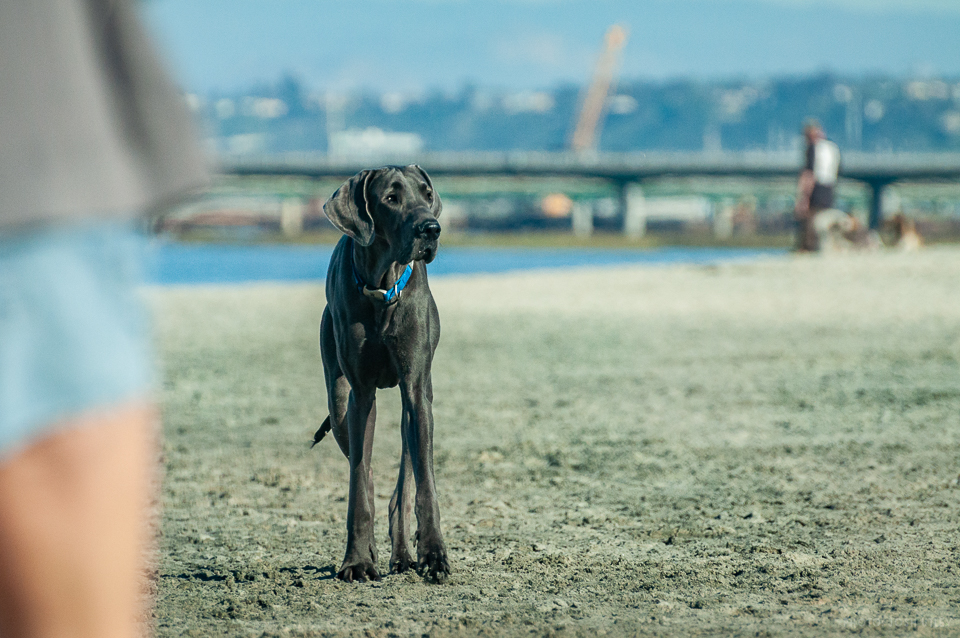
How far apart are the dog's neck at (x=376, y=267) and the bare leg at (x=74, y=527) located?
331 cm

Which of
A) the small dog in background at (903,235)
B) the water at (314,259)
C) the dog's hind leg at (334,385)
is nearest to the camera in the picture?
the dog's hind leg at (334,385)

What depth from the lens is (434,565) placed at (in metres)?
4.58

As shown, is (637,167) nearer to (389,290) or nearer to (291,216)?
(291,216)

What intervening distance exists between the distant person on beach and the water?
936 centimetres

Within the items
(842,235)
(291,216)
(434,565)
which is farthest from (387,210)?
(291,216)

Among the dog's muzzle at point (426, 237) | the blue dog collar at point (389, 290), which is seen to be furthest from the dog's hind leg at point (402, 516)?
the dog's muzzle at point (426, 237)

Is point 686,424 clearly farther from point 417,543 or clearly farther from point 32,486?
point 32,486

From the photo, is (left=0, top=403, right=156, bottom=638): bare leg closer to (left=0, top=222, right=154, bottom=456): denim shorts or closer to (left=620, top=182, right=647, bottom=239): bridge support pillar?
(left=0, top=222, right=154, bottom=456): denim shorts

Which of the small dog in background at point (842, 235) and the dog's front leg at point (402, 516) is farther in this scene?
the small dog in background at point (842, 235)

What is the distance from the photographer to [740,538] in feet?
18.1

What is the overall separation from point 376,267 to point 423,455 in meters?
0.71

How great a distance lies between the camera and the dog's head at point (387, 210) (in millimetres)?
4246

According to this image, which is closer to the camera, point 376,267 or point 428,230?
point 428,230

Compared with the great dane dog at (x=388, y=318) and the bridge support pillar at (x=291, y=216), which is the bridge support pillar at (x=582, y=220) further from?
the great dane dog at (x=388, y=318)
